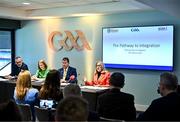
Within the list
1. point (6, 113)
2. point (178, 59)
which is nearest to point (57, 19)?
point (178, 59)

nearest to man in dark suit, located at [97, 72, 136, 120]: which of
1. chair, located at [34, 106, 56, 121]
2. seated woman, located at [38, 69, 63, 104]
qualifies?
chair, located at [34, 106, 56, 121]

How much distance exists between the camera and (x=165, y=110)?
278 centimetres

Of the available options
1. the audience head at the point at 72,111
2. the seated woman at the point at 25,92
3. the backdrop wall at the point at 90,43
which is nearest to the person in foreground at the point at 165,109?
the audience head at the point at 72,111

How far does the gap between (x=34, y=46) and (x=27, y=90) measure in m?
4.35

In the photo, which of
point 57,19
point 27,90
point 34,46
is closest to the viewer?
point 27,90

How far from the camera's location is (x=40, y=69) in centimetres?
694

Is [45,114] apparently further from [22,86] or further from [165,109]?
[165,109]

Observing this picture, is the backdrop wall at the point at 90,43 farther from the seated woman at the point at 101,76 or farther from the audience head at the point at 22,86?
the audience head at the point at 22,86

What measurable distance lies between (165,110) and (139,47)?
4006mm

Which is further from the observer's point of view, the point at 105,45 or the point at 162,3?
the point at 105,45

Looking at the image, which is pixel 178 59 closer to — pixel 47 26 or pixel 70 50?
pixel 70 50

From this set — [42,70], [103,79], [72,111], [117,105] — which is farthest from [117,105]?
[42,70]

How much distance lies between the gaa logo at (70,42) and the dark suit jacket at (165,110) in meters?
4.78

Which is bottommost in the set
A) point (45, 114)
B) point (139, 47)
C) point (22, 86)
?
point (45, 114)
